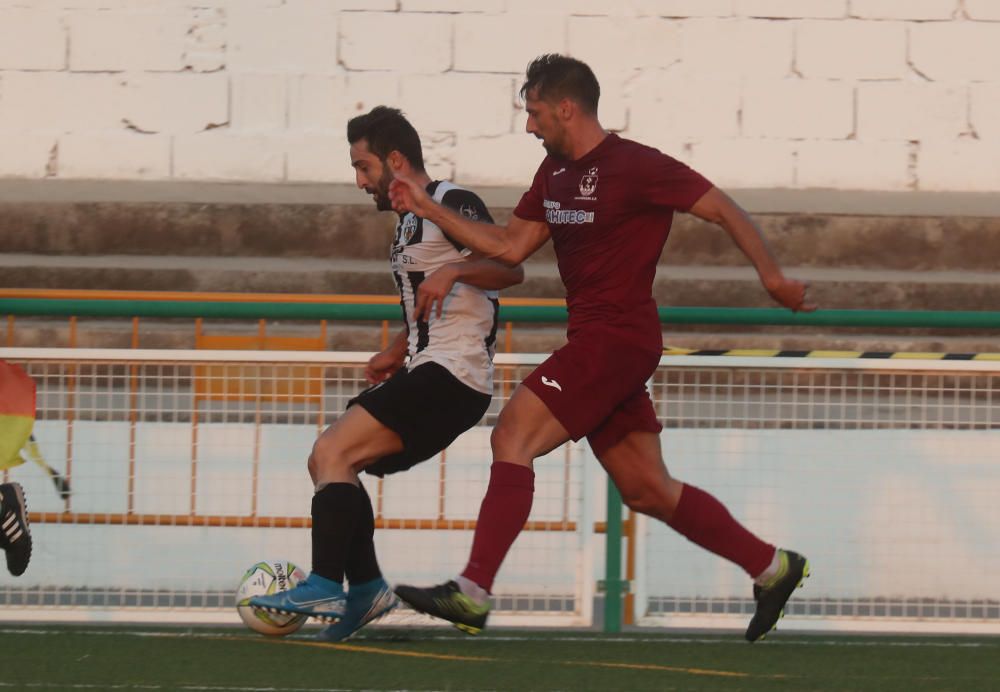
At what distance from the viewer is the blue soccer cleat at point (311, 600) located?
6164mm

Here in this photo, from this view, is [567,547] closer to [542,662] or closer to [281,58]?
[542,662]

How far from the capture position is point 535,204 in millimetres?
6121

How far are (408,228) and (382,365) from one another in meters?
0.55

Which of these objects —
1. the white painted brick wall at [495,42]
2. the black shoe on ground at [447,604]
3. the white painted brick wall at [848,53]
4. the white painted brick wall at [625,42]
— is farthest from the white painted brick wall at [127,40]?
the black shoe on ground at [447,604]

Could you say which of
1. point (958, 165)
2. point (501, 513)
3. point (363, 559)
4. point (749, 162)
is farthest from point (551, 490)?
point (958, 165)

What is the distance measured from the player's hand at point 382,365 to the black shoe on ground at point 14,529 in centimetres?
133

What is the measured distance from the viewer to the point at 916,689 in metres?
5.90

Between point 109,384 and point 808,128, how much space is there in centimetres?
718

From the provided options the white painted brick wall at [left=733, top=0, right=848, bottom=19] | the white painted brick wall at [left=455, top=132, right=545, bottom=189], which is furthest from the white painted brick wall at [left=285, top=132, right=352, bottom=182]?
the white painted brick wall at [left=733, top=0, right=848, bottom=19]

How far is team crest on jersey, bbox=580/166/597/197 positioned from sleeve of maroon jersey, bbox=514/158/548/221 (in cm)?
19

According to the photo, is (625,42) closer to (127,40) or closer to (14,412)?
(127,40)

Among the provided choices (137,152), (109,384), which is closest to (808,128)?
(137,152)

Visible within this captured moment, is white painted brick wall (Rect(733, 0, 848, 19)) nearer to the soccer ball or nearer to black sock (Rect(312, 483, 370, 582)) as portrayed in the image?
the soccer ball

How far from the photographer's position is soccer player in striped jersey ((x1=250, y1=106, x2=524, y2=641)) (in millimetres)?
6223
